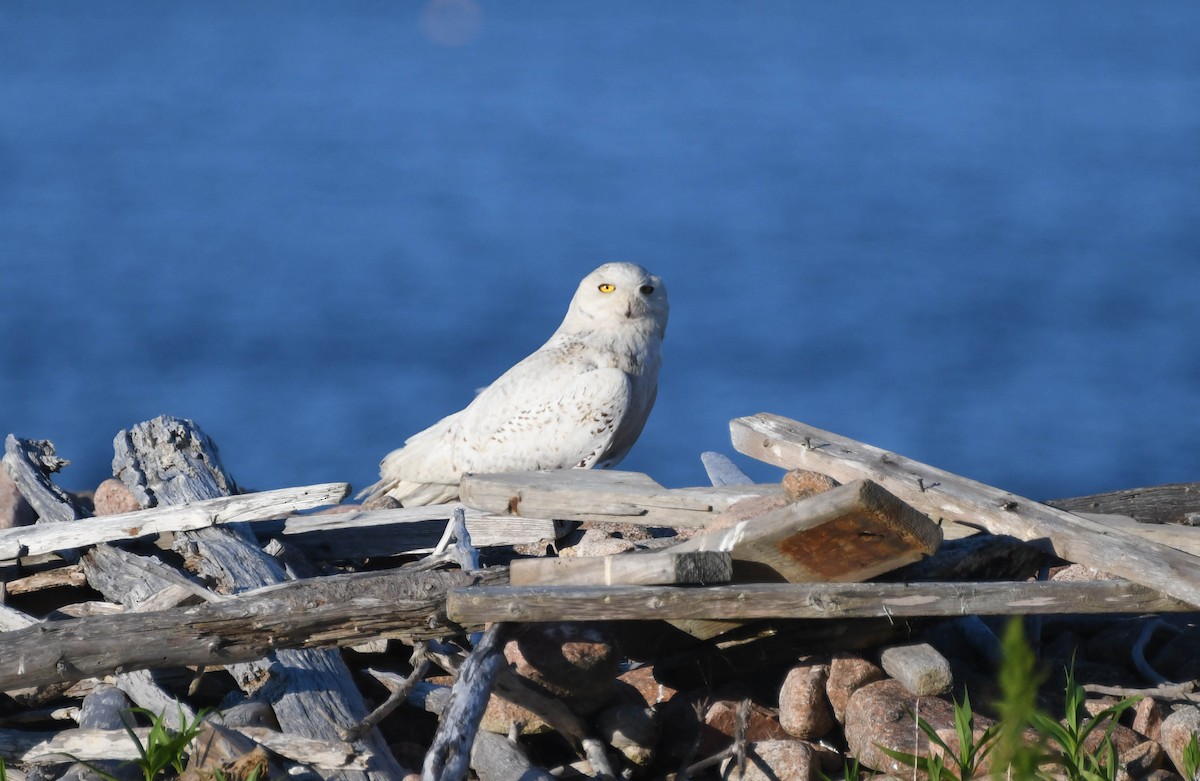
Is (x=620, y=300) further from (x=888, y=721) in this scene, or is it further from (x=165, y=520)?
(x=888, y=721)

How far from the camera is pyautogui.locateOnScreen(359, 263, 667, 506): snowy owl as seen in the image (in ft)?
20.0

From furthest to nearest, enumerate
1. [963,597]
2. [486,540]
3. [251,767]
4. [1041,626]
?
[486,540]
[1041,626]
[963,597]
[251,767]

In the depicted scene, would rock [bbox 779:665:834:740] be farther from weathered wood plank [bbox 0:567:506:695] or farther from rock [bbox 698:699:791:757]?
weathered wood plank [bbox 0:567:506:695]

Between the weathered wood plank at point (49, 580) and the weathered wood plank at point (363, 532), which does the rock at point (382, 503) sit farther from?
the weathered wood plank at point (49, 580)

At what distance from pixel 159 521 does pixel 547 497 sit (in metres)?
1.52

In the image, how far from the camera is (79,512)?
17.4 feet

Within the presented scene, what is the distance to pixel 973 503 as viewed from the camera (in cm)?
435

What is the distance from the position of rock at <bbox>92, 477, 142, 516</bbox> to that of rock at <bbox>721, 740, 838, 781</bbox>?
10.5 ft

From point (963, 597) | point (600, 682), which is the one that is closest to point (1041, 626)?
point (963, 597)

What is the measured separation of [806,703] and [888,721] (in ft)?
0.91

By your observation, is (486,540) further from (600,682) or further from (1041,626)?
(1041,626)

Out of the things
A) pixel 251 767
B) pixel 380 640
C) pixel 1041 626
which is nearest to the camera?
pixel 251 767

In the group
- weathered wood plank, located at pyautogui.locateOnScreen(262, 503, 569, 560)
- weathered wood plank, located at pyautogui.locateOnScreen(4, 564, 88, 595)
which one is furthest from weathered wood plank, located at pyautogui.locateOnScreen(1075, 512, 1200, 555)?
weathered wood plank, located at pyautogui.locateOnScreen(4, 564, 88, 595)

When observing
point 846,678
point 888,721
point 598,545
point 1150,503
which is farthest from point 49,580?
point 1150,503
